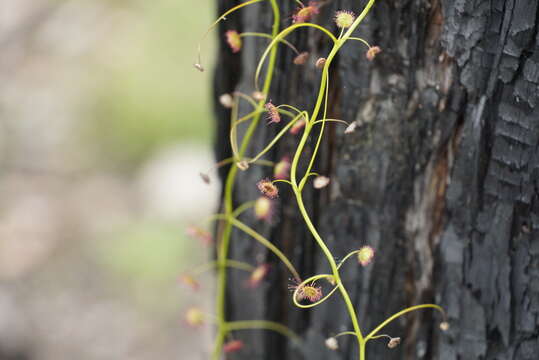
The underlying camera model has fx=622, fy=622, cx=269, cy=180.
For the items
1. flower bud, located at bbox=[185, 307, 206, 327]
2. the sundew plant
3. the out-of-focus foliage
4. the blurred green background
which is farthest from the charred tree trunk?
the out-of-focus foliage

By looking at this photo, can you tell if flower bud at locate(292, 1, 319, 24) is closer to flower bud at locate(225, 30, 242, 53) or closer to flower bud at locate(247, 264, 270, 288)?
flower bud at locate(225, 30, 242, 53)

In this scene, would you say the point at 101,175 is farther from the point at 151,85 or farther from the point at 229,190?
the point at 229,190

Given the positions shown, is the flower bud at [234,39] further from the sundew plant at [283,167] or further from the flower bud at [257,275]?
the flower bud at [257,275]

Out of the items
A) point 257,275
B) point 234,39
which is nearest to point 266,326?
point 257,275

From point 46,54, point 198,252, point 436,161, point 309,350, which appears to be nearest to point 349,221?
point 436,161

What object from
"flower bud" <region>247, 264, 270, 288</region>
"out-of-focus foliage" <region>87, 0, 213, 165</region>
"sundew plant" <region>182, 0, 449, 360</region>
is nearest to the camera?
"sundew plant" <region>182, 0, 449, 360</region>

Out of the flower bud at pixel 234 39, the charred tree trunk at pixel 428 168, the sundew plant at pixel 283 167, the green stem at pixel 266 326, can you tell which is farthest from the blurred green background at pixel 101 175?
the flower bud at pixel 234 39
